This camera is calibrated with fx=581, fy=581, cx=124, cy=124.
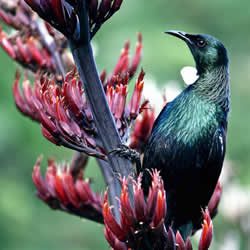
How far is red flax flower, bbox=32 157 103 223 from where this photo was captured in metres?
2.89

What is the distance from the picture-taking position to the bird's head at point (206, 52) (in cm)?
289

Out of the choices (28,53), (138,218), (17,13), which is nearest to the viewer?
(138,218)

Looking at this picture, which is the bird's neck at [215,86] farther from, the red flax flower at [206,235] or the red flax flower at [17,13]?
the red flax flower at [17,13]

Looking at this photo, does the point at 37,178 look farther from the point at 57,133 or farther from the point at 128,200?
the point at 128,200

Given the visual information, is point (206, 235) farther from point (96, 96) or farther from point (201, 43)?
point (201, 43)

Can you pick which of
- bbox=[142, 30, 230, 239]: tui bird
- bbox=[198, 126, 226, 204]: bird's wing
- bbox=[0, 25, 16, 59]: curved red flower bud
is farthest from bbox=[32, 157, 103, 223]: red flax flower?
bbox=[0, 25, 16, 59]: curved red flower bud

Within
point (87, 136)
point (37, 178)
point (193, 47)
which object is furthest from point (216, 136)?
point (37, 178)

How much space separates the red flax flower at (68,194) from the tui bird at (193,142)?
306 mm

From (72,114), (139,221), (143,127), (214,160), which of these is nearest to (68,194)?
(143,127)

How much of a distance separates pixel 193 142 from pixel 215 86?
1.01 ft

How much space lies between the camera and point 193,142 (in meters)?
2.75

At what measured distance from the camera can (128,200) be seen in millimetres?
2111

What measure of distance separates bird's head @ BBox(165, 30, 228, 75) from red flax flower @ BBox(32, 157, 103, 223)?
0.83m

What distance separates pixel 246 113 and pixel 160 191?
21.1 feet
